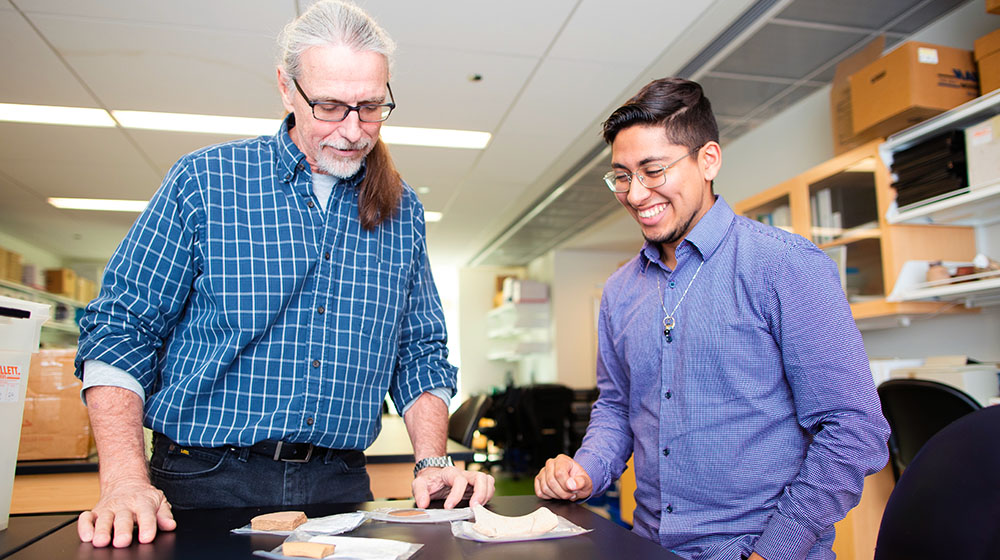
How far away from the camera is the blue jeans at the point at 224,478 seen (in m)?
1.13

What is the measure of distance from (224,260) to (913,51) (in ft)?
8.80

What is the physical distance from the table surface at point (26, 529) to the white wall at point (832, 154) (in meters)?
3.28

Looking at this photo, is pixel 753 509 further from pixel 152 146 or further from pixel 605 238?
pixel 605 238

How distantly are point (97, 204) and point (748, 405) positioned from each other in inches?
264

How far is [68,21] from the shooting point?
10.4 feet

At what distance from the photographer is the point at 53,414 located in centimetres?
237

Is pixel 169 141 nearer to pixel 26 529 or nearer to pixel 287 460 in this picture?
pixel 287 460

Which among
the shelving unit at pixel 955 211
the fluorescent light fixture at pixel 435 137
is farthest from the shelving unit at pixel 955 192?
the fluorescent light fixture at pixel 435 137

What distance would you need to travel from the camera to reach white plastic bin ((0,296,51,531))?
947mm

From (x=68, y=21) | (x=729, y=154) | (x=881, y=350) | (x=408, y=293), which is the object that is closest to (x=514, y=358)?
(x=729, y=154)

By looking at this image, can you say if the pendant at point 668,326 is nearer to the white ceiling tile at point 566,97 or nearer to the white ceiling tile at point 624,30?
the white ceiling tile at point 624,30

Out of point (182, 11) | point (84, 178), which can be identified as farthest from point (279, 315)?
point (84, 178)

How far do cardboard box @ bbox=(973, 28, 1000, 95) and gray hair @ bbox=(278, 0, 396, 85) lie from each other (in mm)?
2451

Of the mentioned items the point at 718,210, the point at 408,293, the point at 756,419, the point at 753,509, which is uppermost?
the point at 718,210
